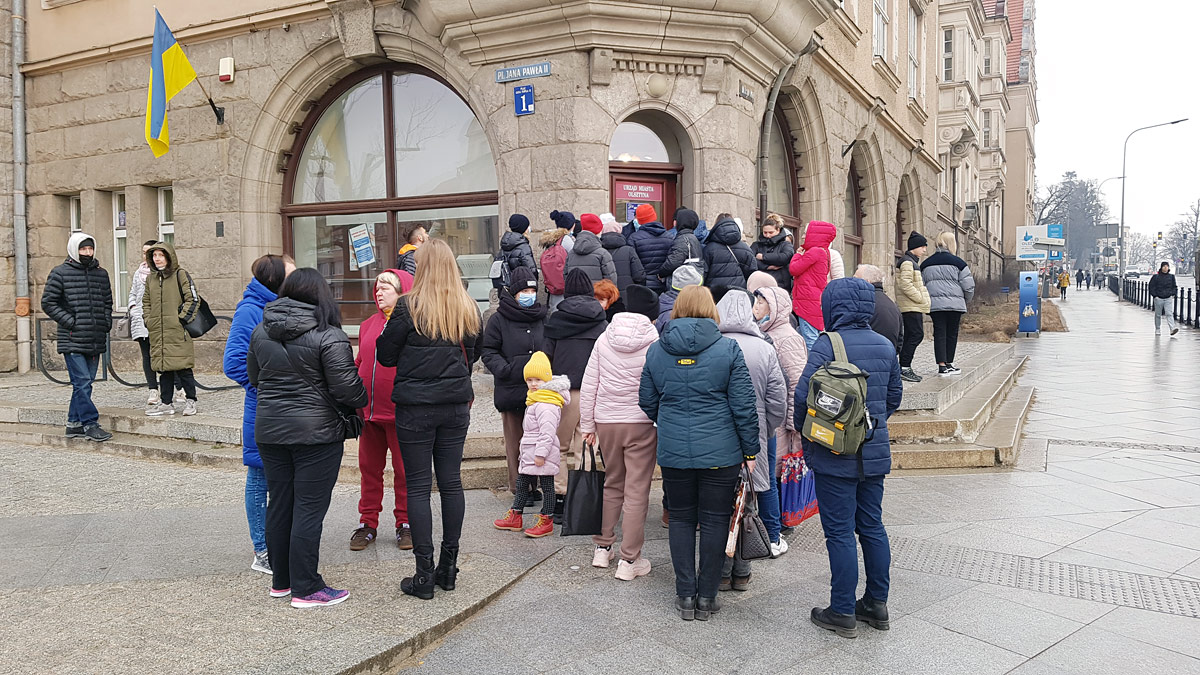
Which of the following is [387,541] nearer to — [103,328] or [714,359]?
[714,359]

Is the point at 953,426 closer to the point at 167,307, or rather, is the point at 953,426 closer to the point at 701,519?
the point at 701,519

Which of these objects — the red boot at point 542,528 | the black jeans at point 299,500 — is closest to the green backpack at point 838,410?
the red boot at point 542,528

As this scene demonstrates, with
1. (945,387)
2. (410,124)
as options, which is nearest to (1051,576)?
(945,387)

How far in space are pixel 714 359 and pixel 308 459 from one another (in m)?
2.08

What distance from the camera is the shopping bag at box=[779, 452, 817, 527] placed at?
5.24 m

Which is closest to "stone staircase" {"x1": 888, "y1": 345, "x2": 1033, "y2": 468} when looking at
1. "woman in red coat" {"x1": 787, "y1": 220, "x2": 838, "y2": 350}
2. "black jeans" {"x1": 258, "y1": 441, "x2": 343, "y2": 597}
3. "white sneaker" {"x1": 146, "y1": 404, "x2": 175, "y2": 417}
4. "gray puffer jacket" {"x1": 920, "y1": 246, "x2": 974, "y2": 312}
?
"gray puffer jacket" {"x1": 920, "y1": 246, "x2": 974, "y2": 312}

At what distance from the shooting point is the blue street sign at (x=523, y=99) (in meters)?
9.85

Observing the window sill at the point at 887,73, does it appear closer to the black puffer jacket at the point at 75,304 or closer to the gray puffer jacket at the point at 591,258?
the gray puffer jacket at the point at 591,258

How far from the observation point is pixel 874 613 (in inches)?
164

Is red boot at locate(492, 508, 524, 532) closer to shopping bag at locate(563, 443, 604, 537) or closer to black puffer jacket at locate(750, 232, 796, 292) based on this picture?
shopping bag at locate(563, 443, 604, 537)

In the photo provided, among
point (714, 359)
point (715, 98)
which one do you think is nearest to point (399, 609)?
point (714, 359)

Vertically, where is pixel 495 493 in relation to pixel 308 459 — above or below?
below

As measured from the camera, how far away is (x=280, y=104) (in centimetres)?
1184

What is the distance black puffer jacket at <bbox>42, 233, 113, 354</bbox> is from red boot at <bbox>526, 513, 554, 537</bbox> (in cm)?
527
